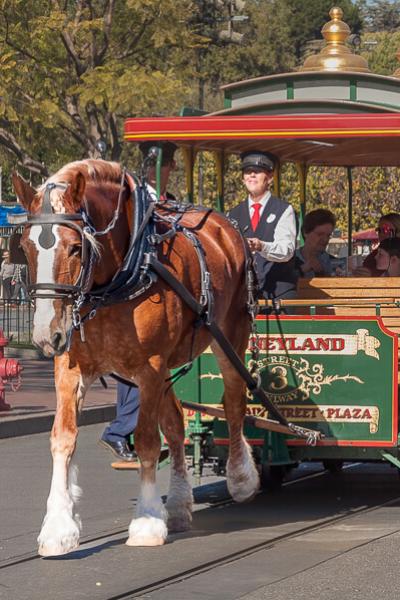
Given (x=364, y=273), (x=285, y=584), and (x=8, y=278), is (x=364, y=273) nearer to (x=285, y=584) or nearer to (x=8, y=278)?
(x=285, y=584)

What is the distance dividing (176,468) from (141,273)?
1443 mm

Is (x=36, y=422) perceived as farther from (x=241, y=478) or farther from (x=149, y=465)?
(x=149, y=465)

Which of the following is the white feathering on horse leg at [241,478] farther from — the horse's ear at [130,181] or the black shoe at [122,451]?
the horse's ear at [130,181]

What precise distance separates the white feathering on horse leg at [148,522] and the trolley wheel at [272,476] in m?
2.18

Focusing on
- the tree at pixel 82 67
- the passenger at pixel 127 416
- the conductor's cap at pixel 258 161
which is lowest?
the passenger at pixel 127 416

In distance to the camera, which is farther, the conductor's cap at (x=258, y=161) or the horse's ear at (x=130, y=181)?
the conductor's cap at (x=258, y=161)

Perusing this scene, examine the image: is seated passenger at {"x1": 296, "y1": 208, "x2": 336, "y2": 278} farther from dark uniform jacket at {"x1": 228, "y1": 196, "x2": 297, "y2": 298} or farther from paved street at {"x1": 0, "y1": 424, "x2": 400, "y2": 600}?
paved street at {"x1": 0, "y1": 424, "x2": 400, "y2": 600}

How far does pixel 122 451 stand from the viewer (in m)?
9.19

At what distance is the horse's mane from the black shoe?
2.35m

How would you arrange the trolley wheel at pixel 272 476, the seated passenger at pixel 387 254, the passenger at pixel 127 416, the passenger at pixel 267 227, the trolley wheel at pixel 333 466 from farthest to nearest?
the seated passenger at pixel 387 254 < the trolley wheel at pixel 333 466 < the trolley wheel at pixel 272 476 < the passenger at pixel 127 416 < the passenger at pixel 267 227

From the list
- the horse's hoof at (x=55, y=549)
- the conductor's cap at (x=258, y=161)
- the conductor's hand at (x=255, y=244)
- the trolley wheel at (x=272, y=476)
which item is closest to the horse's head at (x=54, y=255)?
the horse's hoof at (x=55, y=549)

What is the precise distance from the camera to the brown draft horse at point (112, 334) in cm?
690

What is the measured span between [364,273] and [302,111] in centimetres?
207

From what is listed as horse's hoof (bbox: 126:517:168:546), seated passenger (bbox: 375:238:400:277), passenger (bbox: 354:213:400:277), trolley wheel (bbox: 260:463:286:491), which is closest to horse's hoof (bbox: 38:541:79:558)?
horse's hoof (bbox: 126:517:168:546)
